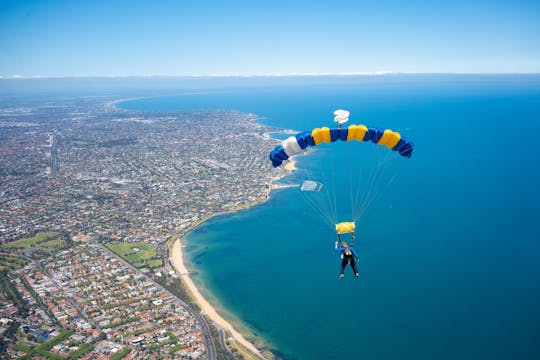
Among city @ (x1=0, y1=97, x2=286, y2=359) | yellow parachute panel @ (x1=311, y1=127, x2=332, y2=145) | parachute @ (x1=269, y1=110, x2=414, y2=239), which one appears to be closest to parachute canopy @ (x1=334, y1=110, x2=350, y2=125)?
parachute @ (x1=269, y1=110, x2=414, y2=239)

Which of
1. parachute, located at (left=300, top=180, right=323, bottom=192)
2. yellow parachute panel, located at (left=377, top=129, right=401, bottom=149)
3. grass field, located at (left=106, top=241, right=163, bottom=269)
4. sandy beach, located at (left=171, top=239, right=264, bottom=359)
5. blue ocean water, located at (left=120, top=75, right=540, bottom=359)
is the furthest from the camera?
parachute, located at (left=300, top=180, right=323, bottom=192)

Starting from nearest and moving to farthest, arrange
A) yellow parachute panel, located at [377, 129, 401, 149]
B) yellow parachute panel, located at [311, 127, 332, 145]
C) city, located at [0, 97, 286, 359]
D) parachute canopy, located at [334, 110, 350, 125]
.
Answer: parachute canopy, located at [334, 110, 350, 125] → yellow parachute panel, located at [311, 127, 332, 145] → yellow parachute panel, located at [377, 129, 401, 149] → city, located at [0, 97, 286, 359]

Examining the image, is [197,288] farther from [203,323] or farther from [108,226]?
[108,226]

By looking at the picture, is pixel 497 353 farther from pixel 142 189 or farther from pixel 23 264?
pixel 142 189

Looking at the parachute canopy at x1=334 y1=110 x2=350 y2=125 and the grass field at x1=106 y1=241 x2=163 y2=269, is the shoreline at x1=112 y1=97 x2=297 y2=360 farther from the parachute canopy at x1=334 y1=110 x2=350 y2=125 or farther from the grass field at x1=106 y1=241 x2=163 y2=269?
the parachute canopy at x1=334 y1=110 x2=350 y2=125

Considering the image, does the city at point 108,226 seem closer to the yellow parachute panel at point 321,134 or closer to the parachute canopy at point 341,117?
the yellow parachute panel at point 321,134

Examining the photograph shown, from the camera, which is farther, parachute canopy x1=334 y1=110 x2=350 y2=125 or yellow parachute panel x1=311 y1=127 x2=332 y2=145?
yellow parachute panel x1=311 y1=127 x2=332 y2=145

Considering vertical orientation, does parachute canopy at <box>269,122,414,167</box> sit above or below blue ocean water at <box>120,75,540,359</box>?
above

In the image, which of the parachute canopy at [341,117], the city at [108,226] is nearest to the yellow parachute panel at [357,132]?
the parachute canopy at [341,117]
